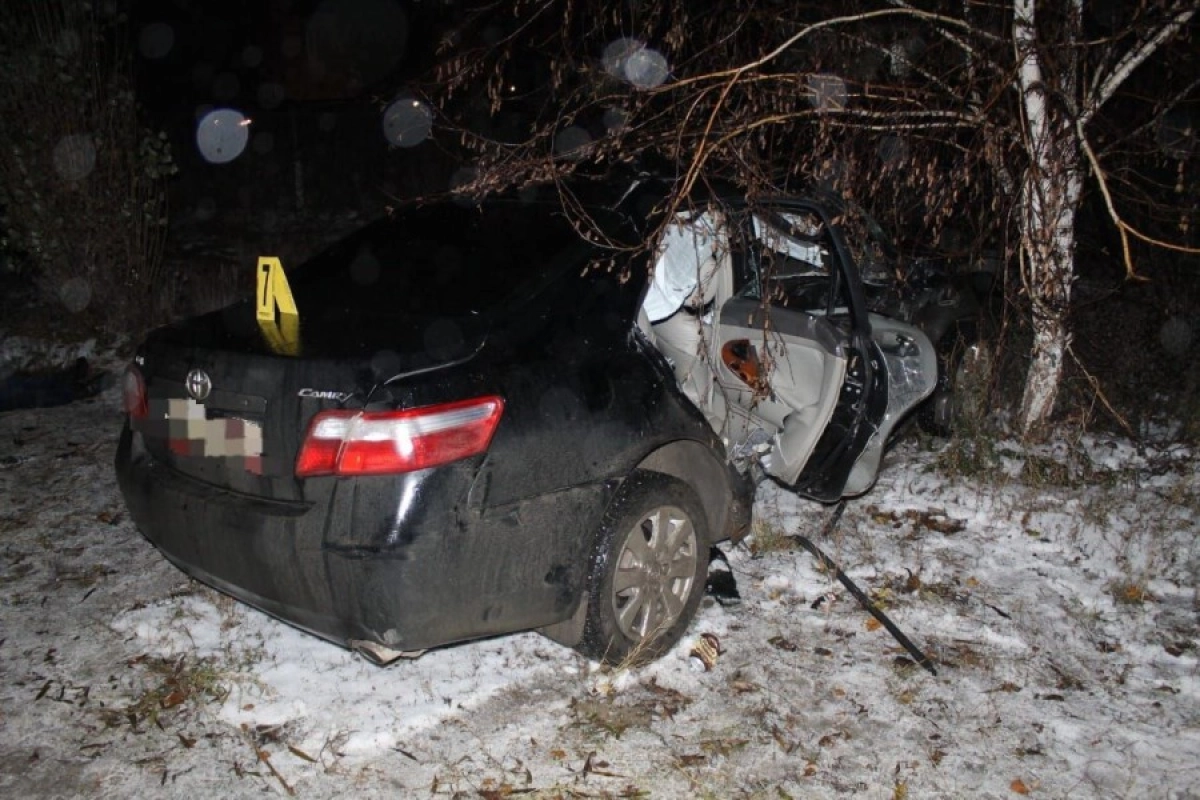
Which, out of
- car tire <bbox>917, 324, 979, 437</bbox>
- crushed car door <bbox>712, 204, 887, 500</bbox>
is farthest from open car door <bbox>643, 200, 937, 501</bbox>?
car tire <bbox>917, 324, 979, 437</bbox>

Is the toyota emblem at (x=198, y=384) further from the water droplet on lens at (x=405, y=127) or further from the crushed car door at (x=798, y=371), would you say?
the water droplet on lens at (x=405, y=127)

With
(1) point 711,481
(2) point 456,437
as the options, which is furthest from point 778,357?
(2) point 456,437

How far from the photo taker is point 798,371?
A: 181 inches

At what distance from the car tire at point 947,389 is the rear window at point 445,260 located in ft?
9.82

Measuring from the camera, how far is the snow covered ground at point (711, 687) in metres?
3.06

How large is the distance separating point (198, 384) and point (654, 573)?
175 centimetres

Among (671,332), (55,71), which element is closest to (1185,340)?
(671,332)

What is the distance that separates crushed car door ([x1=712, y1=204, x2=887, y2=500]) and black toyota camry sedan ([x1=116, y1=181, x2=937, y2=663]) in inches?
4.1

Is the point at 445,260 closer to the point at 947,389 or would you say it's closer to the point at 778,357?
the point at 778,357

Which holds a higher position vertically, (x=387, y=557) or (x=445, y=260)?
(x=445, y=260)

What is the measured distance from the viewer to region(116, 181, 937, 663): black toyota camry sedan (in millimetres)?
2879

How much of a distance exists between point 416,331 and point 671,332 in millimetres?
1859

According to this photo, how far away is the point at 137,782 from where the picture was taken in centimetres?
299

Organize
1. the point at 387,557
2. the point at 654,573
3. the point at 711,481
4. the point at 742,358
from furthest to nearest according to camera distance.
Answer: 1. the point at 742,358
2. the point at 711,481
3. the point at 654,573
4. the point at 387,557
